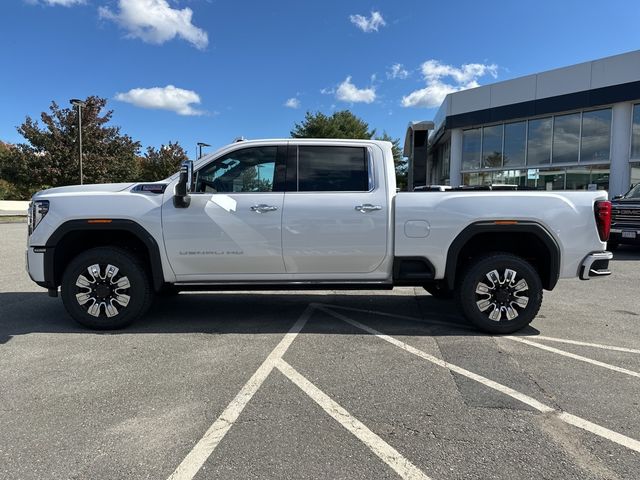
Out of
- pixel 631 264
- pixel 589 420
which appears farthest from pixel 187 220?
pixel 631 264

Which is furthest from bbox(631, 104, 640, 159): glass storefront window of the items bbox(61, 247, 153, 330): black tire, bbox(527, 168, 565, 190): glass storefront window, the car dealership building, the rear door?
bbox(61, 247, 153, 330): black tire

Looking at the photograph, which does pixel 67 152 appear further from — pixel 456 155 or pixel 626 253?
pixel 626 253

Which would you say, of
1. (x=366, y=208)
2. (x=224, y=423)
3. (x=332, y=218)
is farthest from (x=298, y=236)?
(x=224, y=423)

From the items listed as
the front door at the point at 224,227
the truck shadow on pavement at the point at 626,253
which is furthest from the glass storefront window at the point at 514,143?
the front door at the point at 224,227

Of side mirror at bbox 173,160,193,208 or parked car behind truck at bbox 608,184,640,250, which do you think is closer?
side mirror at bbox 173,160,193,208

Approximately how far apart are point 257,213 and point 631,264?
9633 mm

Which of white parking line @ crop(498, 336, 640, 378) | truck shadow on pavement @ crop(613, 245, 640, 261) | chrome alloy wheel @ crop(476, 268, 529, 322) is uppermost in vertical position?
chrome alloy wheel @ crop(476, 268, 529, 322)

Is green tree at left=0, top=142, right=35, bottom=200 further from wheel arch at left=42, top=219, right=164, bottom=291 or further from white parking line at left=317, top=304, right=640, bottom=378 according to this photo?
white parking line at left=317, top=304, right=640, bottom=378

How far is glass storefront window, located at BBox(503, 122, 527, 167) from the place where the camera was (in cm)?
1992

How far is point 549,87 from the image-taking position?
18562 mm

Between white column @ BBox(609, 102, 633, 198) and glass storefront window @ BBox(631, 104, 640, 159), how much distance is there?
4.6 inches

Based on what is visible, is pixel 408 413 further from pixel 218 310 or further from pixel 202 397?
pixel 218 310

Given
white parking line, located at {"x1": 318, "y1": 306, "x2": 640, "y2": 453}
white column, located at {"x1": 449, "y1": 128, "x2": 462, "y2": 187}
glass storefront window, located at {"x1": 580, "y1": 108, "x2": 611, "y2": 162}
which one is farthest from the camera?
white column, located at {"x1": 449, "y1": 128, "x2": 462, "y2": 187}

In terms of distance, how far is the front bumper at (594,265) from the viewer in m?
5.26
